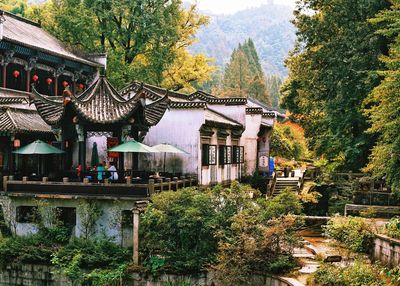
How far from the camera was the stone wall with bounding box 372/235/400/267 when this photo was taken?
14.0 m

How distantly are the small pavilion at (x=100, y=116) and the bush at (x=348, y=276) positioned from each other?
31.8 ft

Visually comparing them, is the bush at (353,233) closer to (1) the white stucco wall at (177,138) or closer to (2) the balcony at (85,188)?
(2) the balcony at (85,188)

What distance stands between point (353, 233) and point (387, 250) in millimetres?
1487

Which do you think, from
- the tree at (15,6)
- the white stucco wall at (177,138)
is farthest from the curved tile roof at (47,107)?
the tree at (15,6)

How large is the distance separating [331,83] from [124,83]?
47.4 ft

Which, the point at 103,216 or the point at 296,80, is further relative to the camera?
the point at 296,80

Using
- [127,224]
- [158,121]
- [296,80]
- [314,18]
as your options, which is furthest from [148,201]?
[296,80]

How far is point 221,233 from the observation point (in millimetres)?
16125

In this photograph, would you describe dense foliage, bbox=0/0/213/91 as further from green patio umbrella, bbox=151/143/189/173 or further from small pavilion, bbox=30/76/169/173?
green patio umbrella, bbox=151/143/189/173

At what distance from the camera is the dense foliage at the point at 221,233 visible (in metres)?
15.4

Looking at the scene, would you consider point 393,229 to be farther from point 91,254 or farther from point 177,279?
point 91,254

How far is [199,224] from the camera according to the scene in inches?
657

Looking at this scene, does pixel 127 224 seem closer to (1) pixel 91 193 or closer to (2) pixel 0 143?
(1) pixel 91 193

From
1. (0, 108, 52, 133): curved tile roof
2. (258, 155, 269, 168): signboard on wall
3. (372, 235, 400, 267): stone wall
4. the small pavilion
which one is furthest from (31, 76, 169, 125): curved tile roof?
(258, 155, 269, 168): signboard on wall
